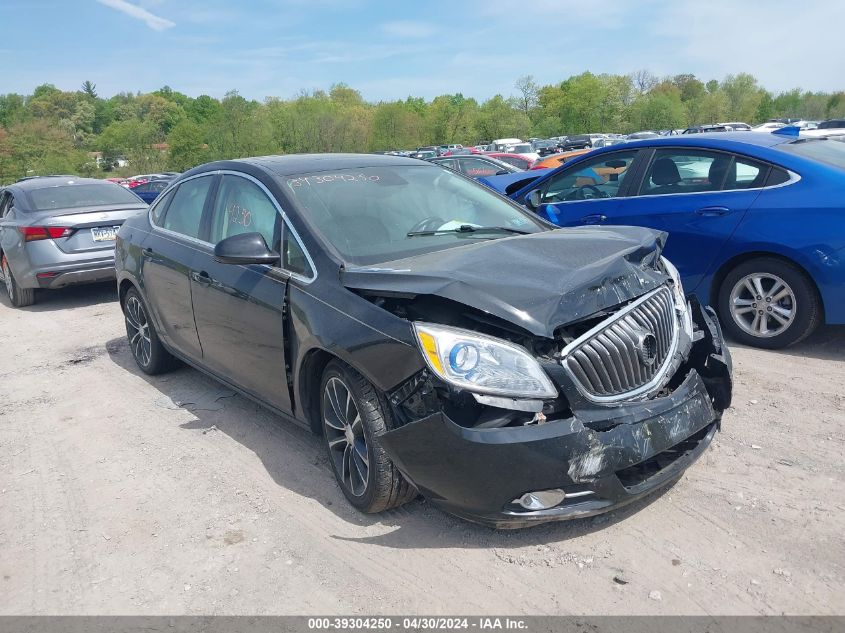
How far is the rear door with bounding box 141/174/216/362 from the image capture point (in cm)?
502

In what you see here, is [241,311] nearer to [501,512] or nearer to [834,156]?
[501,512]

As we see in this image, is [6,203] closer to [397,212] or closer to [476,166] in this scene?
[397,212]

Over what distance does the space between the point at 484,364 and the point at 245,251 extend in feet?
5.33

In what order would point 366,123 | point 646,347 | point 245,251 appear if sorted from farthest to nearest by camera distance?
point 366,123 < point 245,251 < point 646,347

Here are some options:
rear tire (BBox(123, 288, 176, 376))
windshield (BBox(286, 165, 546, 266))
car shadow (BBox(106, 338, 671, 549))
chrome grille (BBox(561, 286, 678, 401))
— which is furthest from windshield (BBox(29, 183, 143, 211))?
chrome grille (BBox(561, 286, 678, 401))

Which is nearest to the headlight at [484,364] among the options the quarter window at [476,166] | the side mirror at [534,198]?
the side mirror at [534,198]

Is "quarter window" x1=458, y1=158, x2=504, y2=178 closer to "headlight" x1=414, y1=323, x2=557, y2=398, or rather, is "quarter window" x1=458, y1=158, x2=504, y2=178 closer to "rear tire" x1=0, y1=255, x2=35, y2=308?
"rear tire" x1=0, y1=255, x2=35, y2=308

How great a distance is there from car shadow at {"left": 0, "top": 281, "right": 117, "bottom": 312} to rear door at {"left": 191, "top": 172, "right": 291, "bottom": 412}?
19.0 ft

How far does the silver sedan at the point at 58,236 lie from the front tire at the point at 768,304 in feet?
24.5

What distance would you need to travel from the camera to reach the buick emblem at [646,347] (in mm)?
3170

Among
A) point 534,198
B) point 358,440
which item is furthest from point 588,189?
point 358,440

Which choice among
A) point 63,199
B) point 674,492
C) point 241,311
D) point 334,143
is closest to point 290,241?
point 241,311

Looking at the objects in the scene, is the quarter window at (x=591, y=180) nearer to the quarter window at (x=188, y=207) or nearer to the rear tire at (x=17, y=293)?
the quarter window at (x=188, y=207)

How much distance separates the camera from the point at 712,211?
18.9 feet
